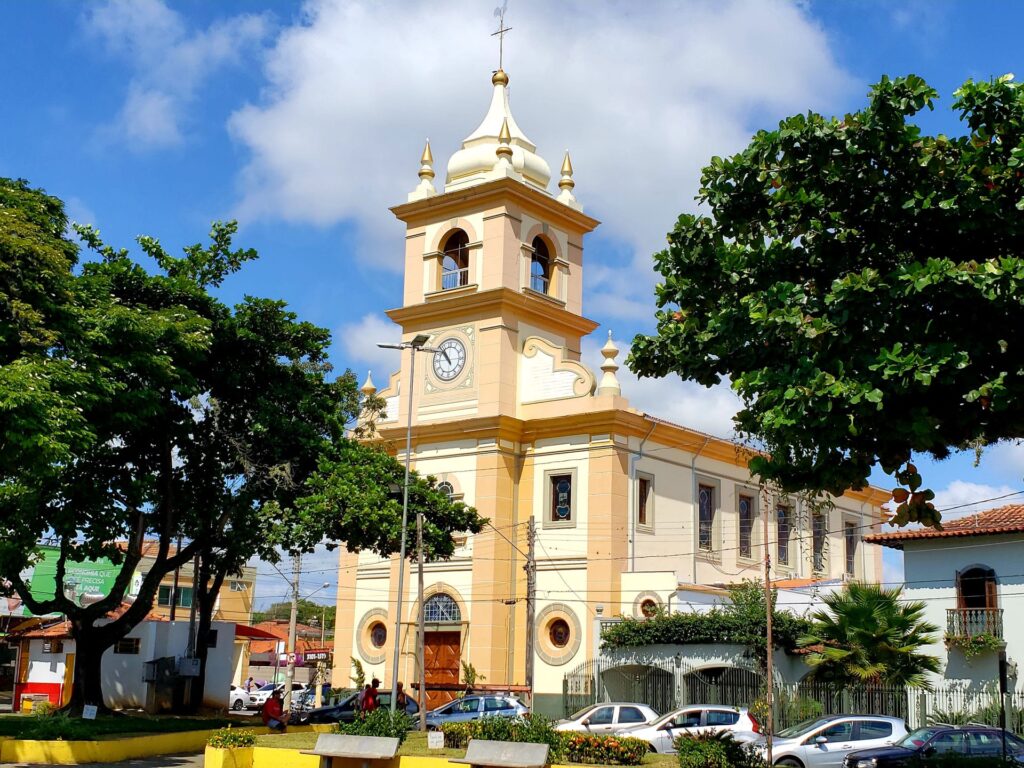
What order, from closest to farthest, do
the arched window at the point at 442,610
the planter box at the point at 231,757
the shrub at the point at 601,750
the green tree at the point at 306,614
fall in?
the shrub at the point at 601,750
the planter box at the point at 231,757
the arched window at the point at 442,610
the green tree at the point at 306,614

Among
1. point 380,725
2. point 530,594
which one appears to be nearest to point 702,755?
point 380,725

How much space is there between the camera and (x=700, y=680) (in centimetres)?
3472

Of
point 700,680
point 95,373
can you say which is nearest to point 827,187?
point 95,373

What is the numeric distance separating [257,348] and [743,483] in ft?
70.8

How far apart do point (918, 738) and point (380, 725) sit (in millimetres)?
10062

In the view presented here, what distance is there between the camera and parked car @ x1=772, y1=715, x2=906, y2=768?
76.6ft

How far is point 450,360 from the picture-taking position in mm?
43094

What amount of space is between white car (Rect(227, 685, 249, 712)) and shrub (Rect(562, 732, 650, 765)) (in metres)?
36.5

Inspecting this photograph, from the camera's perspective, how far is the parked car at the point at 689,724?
26516 mm

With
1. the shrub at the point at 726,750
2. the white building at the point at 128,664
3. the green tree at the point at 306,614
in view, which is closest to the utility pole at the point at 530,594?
the white building at the point at 128,664

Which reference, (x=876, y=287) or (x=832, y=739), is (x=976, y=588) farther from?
(x=876, y=287)

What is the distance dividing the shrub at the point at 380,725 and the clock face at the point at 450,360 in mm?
20982

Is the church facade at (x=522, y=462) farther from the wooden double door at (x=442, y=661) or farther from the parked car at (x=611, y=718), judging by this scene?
the parked car at (x=611, y=718)

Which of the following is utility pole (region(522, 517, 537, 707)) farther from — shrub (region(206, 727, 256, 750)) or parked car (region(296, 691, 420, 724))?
shrub (region(206, 727, 256, 750))
